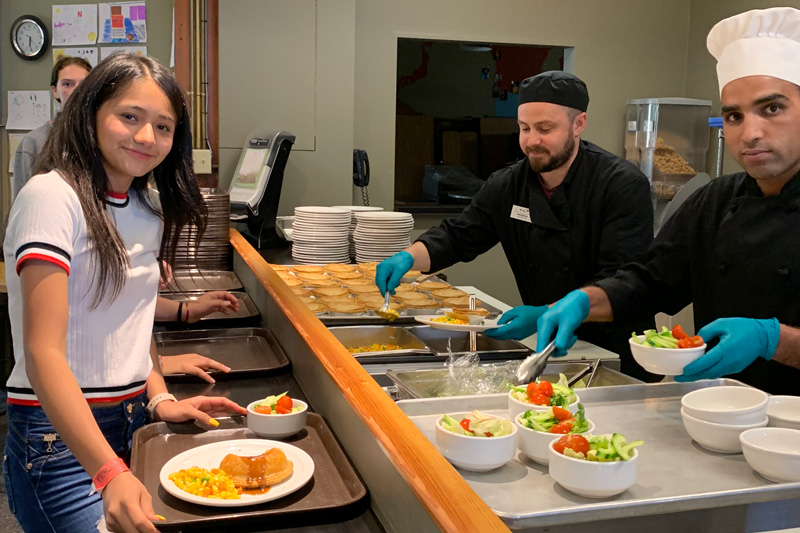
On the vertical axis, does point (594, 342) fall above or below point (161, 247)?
below

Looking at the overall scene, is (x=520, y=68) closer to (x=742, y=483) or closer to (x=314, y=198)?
(x=314, y=198)

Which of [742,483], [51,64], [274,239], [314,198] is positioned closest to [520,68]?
[314,198]

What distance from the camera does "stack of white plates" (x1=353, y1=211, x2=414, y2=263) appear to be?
3.71 metres

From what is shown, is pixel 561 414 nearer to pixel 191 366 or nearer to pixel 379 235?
pixel 191 366

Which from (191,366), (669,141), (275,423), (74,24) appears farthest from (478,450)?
(669,141)

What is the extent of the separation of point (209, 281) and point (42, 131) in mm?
1087

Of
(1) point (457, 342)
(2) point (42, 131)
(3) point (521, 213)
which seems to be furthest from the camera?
(2) point (42, 131)

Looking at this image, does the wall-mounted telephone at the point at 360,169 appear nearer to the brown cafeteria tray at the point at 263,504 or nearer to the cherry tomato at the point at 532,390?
the brown cafeteria tray at the point at 263,504

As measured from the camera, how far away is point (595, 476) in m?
1.14

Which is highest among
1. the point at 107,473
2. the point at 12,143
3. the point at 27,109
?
the point at 27,109

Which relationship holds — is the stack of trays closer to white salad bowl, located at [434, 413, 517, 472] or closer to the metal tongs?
the metal tongs

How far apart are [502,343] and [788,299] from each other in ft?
2.74

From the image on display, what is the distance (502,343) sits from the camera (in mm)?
2389

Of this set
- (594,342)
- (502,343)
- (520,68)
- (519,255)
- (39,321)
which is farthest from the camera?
(520,68)
